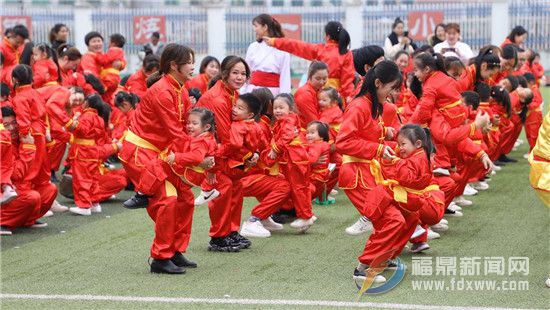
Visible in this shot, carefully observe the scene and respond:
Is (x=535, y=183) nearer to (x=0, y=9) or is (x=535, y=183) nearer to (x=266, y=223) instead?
(x=266, y=223)

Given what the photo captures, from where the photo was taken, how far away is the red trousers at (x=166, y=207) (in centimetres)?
724

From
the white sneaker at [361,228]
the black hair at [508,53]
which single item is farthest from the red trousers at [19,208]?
the black hair at [508,53]

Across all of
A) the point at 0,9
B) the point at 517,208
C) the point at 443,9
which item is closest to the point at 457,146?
the point at 517,208

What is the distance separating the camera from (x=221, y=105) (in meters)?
8.16

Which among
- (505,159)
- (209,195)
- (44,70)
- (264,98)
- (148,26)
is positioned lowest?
(505,159)

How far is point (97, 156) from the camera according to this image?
1038 cm

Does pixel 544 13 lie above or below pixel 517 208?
above

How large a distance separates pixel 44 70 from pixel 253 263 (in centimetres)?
458

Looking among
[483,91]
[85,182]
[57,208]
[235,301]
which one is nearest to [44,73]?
[85,182]

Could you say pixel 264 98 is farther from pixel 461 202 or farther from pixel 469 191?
pixel 469 191

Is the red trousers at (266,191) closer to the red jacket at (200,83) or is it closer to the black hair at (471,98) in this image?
the black hair at (471,98)

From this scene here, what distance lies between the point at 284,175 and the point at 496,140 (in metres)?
3.94

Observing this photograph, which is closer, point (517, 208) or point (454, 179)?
point (454, 179)

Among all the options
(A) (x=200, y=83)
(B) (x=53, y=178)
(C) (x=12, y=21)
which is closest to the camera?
(A) (x=200, y=83)
